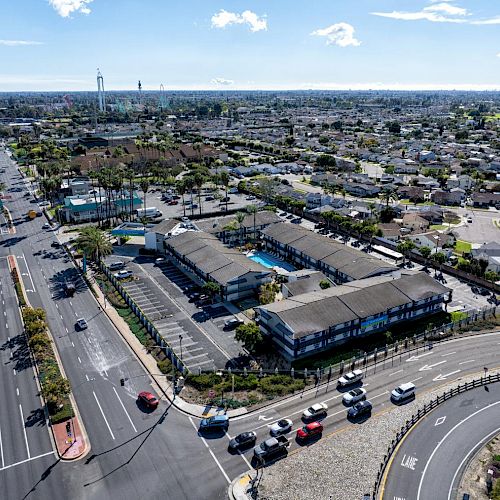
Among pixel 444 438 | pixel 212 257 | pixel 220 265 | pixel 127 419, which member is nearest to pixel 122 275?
pixel 212 257

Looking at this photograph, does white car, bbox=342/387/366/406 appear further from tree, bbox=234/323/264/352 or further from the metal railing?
tree, bbox=234/323/264/352

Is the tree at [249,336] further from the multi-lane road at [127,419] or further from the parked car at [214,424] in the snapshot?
the parked car at [214,424]

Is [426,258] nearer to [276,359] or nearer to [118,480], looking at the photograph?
[276,359]

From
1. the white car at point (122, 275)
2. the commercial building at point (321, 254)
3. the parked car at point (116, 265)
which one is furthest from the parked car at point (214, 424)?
the parked car at point (116, 265)

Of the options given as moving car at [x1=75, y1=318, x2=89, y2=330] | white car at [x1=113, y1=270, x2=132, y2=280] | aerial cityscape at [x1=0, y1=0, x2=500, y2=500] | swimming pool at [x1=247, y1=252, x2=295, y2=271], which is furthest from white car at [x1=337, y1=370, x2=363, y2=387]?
white car at [x1=113, y1=270, x2=132, y2=280]

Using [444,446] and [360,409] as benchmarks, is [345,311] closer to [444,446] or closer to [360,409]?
[360,409]

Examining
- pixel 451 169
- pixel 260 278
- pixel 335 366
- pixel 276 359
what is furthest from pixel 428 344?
pixel 451 169

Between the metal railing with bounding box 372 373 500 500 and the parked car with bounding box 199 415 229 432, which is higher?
the parked car with bounding box 199 415 229 432
